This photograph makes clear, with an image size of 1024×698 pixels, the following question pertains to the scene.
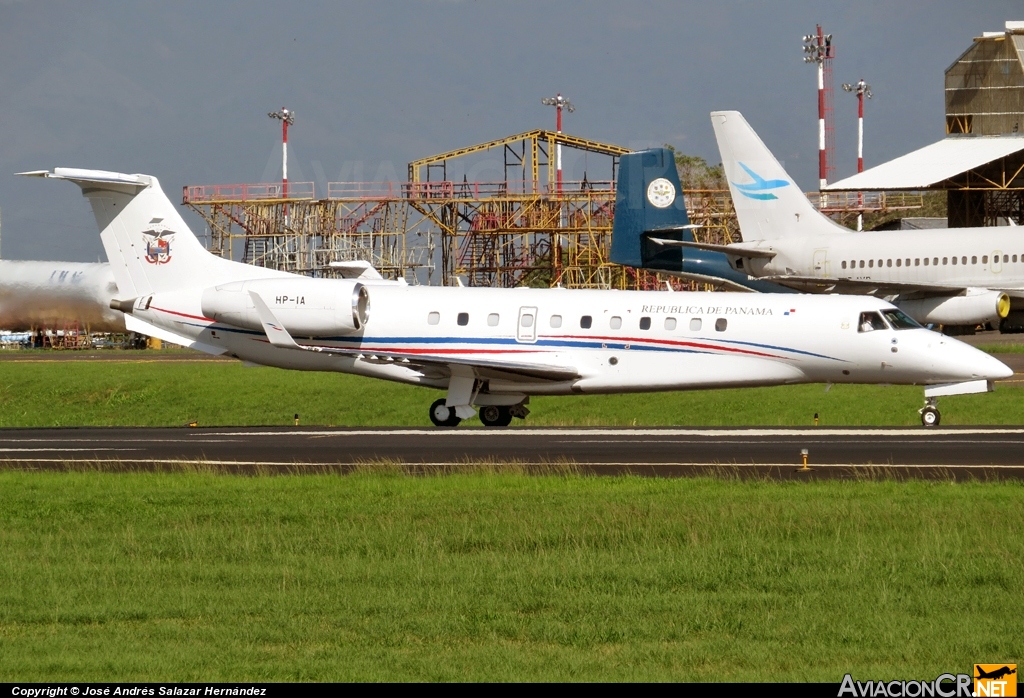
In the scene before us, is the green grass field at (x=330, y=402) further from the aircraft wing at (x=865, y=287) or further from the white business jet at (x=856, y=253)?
the white business jet at (x=856, y=253)

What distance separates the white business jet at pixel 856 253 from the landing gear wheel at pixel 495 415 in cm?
1999

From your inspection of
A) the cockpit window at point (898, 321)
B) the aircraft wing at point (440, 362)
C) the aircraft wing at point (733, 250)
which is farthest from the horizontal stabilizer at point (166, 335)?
the aircraft wing at point (733, 250)

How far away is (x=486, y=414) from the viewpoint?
31703mm

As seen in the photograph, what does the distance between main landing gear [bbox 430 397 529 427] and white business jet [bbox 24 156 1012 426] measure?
51 millimetres

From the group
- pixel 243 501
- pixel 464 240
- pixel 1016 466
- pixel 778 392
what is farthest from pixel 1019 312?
pixel 243 501

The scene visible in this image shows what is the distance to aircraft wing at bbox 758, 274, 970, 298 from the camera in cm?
4722

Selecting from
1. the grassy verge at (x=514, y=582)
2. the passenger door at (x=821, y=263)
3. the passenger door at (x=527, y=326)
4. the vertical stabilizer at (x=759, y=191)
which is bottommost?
the grassy verge at (x=514, y=582)

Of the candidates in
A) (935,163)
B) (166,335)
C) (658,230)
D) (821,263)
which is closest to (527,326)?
(166,335)

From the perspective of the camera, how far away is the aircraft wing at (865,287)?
4722 cm

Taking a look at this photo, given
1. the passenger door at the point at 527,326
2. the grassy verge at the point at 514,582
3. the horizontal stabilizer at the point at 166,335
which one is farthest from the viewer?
the horizontal stabilizer at the point at 166,335

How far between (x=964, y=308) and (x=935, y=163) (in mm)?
21554

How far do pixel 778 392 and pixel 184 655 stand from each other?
118 feet

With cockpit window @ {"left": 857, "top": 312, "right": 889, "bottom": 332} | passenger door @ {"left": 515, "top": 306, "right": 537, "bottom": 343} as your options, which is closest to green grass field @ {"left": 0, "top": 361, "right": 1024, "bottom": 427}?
passenger door @ {"left": 515, "top": 306, "right": 537, "bottom": 343}

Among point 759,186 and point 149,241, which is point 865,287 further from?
point 149,241
